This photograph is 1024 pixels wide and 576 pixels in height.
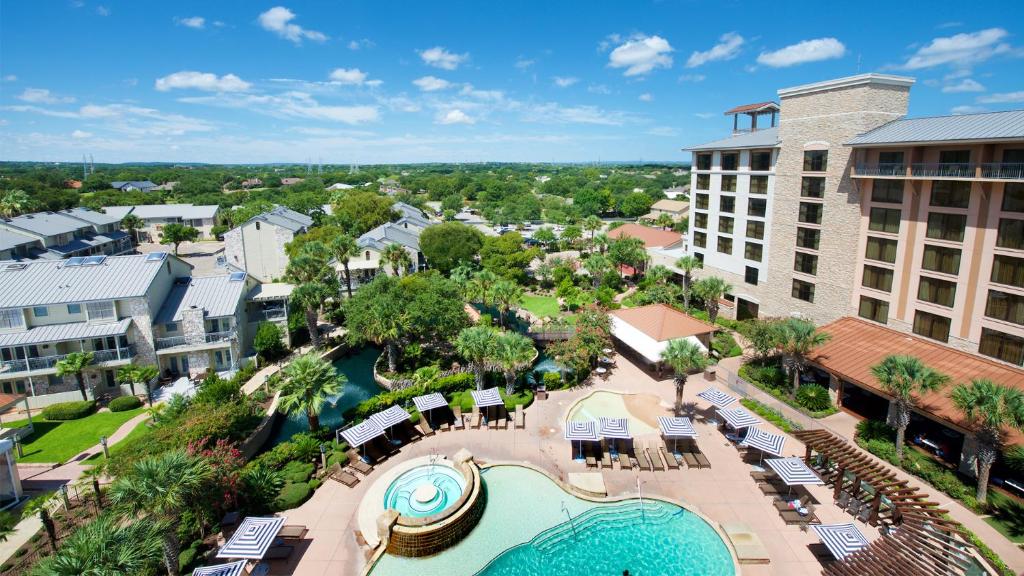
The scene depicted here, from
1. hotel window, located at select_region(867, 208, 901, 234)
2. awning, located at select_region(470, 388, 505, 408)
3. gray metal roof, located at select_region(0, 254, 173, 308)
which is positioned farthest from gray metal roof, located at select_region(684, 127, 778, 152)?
gray metal roof, located at select_region(0, 254, 173, 308)

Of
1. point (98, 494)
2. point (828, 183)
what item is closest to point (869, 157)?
point (828, 183)

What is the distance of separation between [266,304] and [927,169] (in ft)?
185

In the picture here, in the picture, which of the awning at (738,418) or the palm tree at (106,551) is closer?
the palm tree at (106,551)

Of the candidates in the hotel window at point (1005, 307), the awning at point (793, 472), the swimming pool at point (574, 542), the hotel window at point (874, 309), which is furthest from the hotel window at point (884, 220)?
the swimming pool at point (574, 542)

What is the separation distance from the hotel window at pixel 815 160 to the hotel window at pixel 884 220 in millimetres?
5826

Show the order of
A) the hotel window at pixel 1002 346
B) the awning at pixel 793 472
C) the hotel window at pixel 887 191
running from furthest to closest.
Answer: the hotel window at pixel 887 191
the hotel window at pixel 1002 346
the awning at pixel 793 472

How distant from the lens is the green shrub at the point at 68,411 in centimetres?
3734

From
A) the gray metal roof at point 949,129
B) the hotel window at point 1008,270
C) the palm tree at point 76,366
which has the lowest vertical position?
the palm tree at point 76,366

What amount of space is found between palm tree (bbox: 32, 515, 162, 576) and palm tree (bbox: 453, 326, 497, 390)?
21.4 metres

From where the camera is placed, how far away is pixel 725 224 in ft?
181

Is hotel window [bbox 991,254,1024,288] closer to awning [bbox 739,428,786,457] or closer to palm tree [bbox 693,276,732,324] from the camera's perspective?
awning [bbox 739,428,786,457]

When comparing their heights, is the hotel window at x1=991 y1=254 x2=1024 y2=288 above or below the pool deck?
above

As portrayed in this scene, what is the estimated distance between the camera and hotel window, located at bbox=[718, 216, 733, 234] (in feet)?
179

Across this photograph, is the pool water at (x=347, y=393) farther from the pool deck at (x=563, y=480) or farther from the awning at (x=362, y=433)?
the pool deck at (x=563, y=480)
